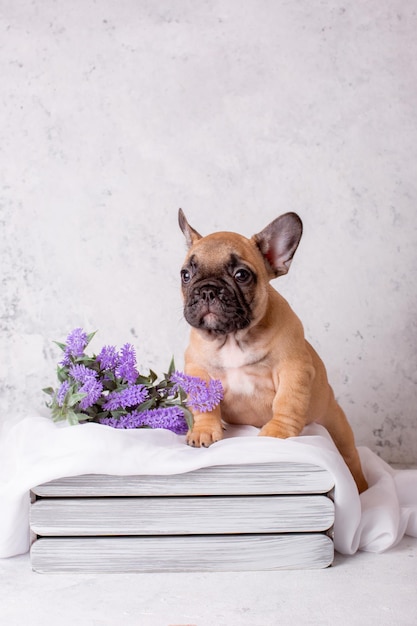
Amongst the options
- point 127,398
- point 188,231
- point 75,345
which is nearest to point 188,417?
point 127,398

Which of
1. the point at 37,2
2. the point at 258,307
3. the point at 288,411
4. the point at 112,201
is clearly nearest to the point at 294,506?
the point at 288,411

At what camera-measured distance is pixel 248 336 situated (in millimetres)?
2334

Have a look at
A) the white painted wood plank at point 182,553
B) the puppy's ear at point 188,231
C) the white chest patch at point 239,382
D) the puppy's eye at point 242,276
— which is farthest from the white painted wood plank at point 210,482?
the puppy's ear at point 188,231

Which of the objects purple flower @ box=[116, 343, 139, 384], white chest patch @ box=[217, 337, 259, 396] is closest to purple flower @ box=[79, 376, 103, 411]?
purple flower @ box=[116, 343, 139, 384]

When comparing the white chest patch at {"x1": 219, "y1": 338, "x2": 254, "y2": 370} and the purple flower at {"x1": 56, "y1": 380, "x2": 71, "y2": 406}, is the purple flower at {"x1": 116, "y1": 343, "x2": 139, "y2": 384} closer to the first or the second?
the purple flower at {"x1": 56, "y1": 380, "x2": 71, "y2": 406}

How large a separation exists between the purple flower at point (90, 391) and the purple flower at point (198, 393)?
0.22m

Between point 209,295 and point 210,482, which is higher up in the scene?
point 209,295

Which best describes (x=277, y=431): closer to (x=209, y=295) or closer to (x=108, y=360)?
(x=209, y=295)

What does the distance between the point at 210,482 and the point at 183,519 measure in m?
0.12

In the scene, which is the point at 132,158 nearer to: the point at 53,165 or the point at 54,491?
the point at 53,165

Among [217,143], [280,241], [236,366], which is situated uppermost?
[217,143]

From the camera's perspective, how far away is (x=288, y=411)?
7.41 feet

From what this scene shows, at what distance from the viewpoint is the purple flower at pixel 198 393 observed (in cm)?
228

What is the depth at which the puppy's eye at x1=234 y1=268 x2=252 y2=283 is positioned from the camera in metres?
2.24
